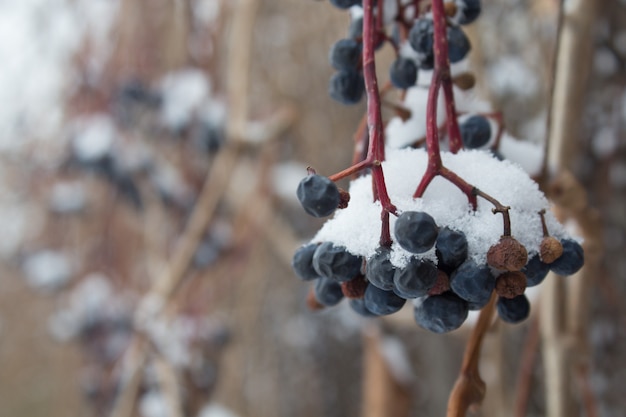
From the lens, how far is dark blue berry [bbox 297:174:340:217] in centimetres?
42

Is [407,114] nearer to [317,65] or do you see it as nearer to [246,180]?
[246,180]

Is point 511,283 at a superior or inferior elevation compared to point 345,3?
inferior

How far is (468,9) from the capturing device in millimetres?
541

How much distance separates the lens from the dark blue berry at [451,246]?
1.37 ft

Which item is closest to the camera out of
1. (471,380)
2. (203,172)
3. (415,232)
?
(415,232)

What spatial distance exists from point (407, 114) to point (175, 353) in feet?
4.99

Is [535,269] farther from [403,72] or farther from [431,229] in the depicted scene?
[403,72]

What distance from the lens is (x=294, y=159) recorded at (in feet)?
10.1

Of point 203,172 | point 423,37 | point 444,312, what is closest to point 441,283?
point 444,312

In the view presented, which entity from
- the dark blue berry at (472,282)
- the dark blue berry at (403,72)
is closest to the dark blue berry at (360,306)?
the dark blue berry at (472,282)

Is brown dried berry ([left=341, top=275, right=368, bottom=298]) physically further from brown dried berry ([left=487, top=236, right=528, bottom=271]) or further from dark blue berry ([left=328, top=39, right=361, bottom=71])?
dark blue berry ([left=328, top=39, right=361, bottom=71])

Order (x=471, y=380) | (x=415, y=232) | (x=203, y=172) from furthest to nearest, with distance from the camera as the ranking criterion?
1. (x=203, y=172)
2. (x=471, y=380)
3. (x=415, y=232)

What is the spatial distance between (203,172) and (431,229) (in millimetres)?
1977

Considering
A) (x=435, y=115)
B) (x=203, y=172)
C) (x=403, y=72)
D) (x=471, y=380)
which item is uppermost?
(x=203, y=172)
